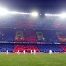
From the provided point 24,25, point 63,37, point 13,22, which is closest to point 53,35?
point 63,37

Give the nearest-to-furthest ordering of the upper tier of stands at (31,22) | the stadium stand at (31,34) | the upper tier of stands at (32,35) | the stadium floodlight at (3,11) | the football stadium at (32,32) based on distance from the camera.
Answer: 1. the football stadium at (32,32)
2. the stadium stand at (31,34)
3. the upper tier of stands at (32,35)
4. the stadium floodlight at (3,11)
5. the upper tier of stands at (31,22)

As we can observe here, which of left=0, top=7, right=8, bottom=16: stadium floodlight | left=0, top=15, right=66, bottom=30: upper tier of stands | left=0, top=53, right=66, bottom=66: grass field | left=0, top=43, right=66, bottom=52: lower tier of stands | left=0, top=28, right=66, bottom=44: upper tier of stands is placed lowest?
left=0, top=53, right=66, bottom=66: grass field

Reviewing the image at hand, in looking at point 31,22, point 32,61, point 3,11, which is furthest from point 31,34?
point 32,61

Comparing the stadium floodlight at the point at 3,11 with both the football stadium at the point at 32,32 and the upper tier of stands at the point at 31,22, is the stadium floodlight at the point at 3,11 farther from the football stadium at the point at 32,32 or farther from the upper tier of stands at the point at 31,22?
the upper tier of stands at the point at 31,22

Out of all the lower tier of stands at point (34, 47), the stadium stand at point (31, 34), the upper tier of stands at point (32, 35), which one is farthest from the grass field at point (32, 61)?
the upper tier of stands at point (32, 35)

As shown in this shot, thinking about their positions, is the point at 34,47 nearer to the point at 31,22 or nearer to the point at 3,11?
the point at 31,22

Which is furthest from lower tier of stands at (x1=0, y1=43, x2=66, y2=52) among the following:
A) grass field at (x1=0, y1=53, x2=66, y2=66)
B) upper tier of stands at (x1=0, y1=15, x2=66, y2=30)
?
grass field at (x1=0, y1=53, x2=66, y2=66)

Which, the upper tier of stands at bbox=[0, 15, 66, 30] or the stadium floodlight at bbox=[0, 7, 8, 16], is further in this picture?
the upper tier of stands at bbox=[0, 15, 66, 30]

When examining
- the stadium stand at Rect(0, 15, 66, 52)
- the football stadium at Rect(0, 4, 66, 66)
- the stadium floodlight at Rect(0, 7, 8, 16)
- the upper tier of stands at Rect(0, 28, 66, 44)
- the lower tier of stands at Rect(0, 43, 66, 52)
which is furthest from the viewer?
the stadium floodlight at Rect(0, 7, 8, 16)

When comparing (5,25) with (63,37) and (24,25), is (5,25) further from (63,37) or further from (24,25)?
(63,37)

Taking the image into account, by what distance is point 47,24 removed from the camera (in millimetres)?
65875

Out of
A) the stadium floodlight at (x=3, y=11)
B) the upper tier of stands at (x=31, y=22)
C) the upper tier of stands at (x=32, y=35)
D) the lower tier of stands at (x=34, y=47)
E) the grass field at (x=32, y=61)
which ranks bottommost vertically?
the grass field at (x=32, y=61)

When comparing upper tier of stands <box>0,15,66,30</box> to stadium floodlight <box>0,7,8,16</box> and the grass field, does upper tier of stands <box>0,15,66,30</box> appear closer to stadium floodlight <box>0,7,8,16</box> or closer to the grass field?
stadium floodlight <box>0,7,8,16</box>

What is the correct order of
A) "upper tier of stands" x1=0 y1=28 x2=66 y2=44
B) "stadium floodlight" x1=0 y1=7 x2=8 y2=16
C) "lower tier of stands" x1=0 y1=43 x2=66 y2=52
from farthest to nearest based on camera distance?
"stadium floodlight" x1=0 y1=7 x2=8 y2=16 < "upper tier of stands" x1=0 y1=28 x2=66 y2=44 < "lower tier of stands" x1=0 y1=43 x2=66 y2=52
